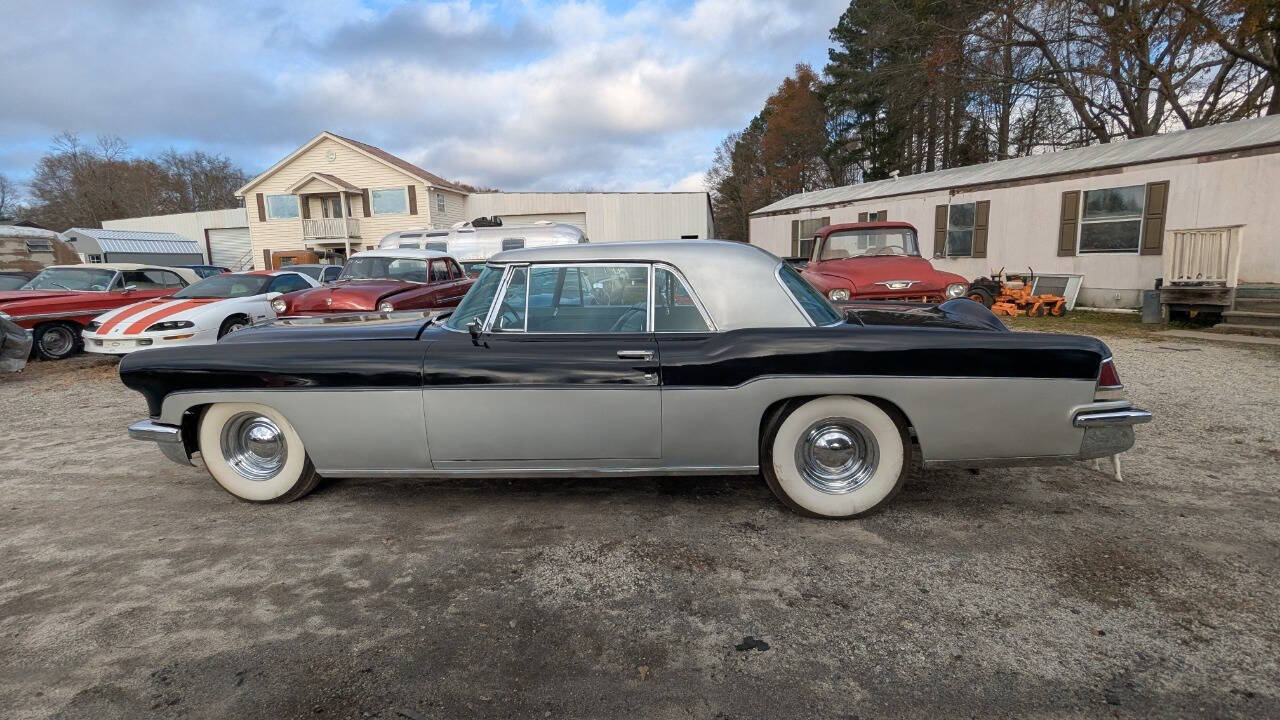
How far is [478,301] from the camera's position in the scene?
11.9 feet

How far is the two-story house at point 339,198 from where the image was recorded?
29516 millimetres

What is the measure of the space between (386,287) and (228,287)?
122 inches

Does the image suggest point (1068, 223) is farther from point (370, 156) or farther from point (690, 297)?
point (370, 156)

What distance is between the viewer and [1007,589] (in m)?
2.63

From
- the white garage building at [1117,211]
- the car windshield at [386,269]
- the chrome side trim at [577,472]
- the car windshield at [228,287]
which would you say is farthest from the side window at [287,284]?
the white garage building at [1117,211]

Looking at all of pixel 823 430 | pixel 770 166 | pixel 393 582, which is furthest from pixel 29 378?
pixel 770 166

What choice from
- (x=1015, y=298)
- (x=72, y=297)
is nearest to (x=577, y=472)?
(x=72, y=297)

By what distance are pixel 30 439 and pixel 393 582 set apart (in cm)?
489

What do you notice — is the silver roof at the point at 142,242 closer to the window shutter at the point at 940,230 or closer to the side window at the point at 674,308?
the window shutter at the point at 940,230

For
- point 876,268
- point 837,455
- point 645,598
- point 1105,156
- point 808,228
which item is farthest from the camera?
point 808,228

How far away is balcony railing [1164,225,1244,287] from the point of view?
10180 mm

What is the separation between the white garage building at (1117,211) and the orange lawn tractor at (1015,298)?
1008 millimetres

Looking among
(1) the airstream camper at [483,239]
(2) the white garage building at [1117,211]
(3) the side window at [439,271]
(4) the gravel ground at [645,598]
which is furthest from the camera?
(1) the airstream camper at [483,239]

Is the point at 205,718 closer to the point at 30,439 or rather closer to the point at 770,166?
the point at 30,439
